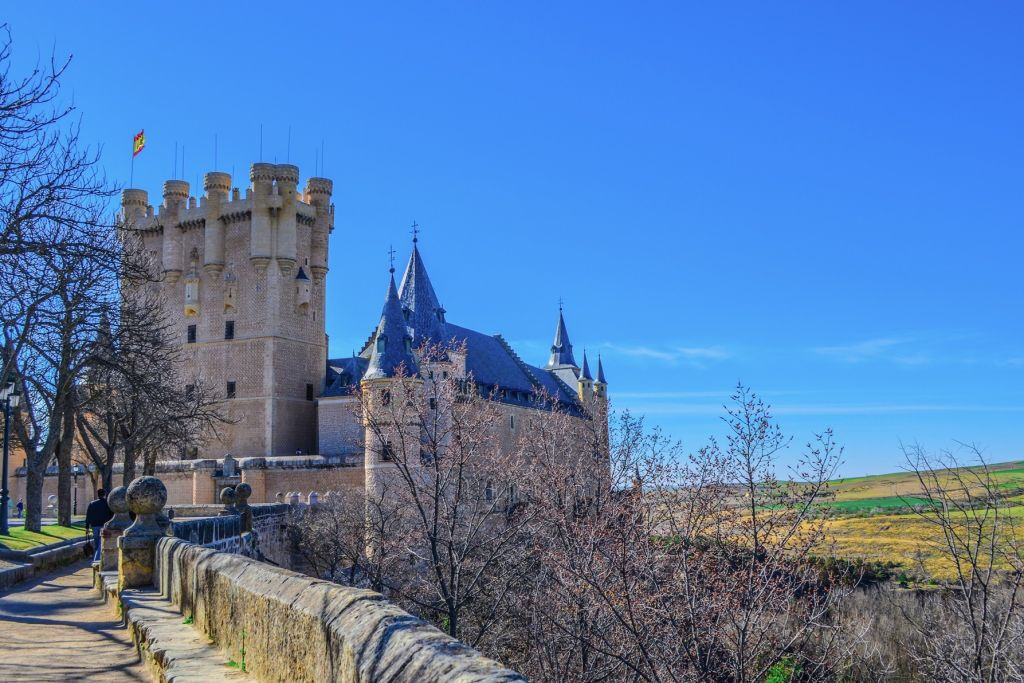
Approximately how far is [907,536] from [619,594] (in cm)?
2367

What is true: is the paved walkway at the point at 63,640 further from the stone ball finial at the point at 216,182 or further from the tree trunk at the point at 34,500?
the stone ball finial at the point at 216,182

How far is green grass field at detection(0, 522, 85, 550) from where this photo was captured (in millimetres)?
18188

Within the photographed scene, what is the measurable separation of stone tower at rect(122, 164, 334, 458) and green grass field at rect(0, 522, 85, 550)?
25219mm

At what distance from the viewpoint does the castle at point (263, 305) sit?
49.7 metres

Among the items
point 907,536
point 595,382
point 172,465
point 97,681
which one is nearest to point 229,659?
point 97,681

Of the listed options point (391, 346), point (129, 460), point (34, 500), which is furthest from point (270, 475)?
point (34, 500)

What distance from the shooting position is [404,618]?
3.67 m

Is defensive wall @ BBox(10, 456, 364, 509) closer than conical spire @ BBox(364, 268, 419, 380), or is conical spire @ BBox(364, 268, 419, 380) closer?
conical spire @ BBox(364, 268, 419, 380)

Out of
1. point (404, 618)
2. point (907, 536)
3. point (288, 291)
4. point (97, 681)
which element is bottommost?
point (907, 536)

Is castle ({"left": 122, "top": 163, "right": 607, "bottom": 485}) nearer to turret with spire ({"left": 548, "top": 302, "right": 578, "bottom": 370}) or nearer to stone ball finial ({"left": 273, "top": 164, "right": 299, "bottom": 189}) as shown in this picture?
stone ball finial ({"left": 273, "top": 164, "right": 299, "bottom": 189})

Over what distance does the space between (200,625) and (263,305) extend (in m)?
45.1

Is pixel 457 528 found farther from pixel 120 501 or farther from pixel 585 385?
pixel 585 385

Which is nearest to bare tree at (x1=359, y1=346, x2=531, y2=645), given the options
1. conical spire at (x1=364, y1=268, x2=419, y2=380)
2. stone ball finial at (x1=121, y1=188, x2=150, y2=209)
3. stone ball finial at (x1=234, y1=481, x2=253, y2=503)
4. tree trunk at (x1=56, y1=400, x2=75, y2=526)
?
stone ball finial at (x1=234, y1=481, x2=253, y2=503)

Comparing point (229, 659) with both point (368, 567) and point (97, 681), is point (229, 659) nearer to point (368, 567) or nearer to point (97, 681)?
point (97, 681)
